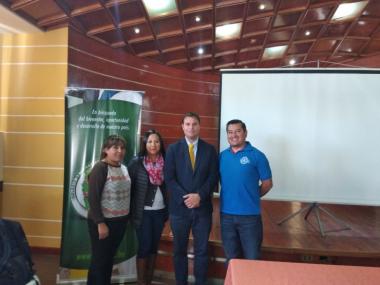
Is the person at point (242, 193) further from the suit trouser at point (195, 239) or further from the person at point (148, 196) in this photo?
the person at point (148, 196)

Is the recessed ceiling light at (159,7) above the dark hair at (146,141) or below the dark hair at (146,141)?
above

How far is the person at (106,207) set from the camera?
2.04 meters

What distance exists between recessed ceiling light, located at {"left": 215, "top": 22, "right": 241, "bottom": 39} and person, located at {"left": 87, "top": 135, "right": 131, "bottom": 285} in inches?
98.0

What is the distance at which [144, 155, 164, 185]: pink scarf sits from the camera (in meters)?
2.25

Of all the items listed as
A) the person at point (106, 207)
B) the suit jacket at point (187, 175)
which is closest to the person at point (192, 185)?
the suit jacket at point (187, 175)

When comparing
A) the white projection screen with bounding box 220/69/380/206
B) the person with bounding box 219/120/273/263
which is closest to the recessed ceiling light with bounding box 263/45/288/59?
the white projection screen with bounding box 220/69/380/206

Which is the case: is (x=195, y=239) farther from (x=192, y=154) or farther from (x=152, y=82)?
(x=152, y=82)

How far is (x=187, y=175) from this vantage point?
2094 millimetres

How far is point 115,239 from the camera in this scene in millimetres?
2182

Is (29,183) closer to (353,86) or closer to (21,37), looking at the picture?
(21,37)

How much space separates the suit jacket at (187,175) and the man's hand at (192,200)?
1.2 inches

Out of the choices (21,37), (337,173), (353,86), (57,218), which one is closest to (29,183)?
(57,218)

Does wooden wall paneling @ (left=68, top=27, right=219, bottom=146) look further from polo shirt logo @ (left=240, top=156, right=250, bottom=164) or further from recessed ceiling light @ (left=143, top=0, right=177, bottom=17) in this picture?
polo shirt logo @ (left=240, top=156, right=250, bottom=164)

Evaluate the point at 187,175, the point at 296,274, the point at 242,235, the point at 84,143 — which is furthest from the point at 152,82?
the point at 296,274
